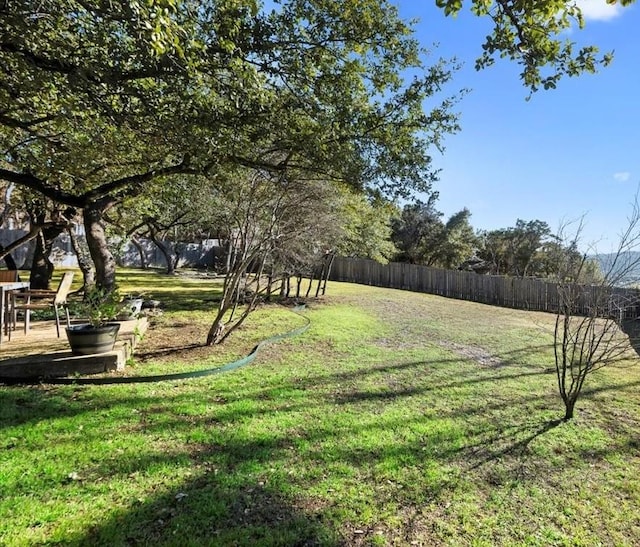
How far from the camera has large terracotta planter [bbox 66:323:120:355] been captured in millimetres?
4270

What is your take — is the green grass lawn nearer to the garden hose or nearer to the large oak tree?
the garden hose

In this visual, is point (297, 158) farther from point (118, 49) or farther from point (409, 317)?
point (409, 317)

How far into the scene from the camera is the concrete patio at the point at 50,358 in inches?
161

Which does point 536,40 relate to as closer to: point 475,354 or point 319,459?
point 319,459

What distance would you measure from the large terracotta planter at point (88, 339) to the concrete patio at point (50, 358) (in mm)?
67

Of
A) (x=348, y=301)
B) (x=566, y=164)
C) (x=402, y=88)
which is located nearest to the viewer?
(x=402, y=88)

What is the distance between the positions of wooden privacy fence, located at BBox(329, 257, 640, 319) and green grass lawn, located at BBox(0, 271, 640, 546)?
286 inches

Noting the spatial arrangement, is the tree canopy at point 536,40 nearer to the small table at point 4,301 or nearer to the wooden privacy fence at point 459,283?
the small table at point 4,301

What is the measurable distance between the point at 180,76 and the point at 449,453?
4.01 metres

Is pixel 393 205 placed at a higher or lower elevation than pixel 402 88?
lower

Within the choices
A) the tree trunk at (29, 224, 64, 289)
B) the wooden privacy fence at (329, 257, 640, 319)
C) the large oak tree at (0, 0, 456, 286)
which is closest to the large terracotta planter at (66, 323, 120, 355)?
the large oak tree at (0, 0, 456, 286)

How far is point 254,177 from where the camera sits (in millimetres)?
6109

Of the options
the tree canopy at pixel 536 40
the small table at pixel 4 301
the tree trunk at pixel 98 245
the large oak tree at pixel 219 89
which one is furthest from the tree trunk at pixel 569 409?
the tree trunk at pixel 98 245

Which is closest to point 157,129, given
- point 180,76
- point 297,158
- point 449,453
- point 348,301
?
point 180,76
